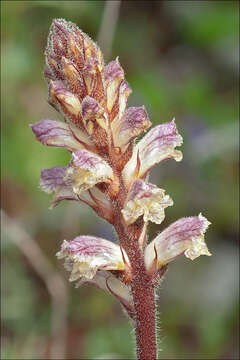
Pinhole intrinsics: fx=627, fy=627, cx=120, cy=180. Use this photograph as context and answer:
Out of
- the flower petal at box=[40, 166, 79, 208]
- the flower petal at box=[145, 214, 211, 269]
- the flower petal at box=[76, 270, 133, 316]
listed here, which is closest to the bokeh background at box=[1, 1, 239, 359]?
the flower petal at box=[76, 270, 133, 316]

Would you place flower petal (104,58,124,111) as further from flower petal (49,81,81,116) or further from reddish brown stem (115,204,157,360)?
reddish brown stem (115,204,157,360)

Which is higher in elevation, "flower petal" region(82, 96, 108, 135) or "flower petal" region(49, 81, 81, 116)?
"flower petal" region(49, 81, 81, 116)

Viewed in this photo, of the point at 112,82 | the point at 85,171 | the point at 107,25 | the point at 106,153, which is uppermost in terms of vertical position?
the point at 107,25

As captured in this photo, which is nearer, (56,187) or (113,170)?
(113,170)

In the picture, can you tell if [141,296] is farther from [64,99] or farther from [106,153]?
[64,99]

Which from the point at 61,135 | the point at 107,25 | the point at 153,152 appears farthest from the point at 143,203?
the point at 107,25

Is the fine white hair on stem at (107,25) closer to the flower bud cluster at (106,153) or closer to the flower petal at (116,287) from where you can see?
the flower bud cluster at (106,153)

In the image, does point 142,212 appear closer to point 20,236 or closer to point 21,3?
point 20,236
